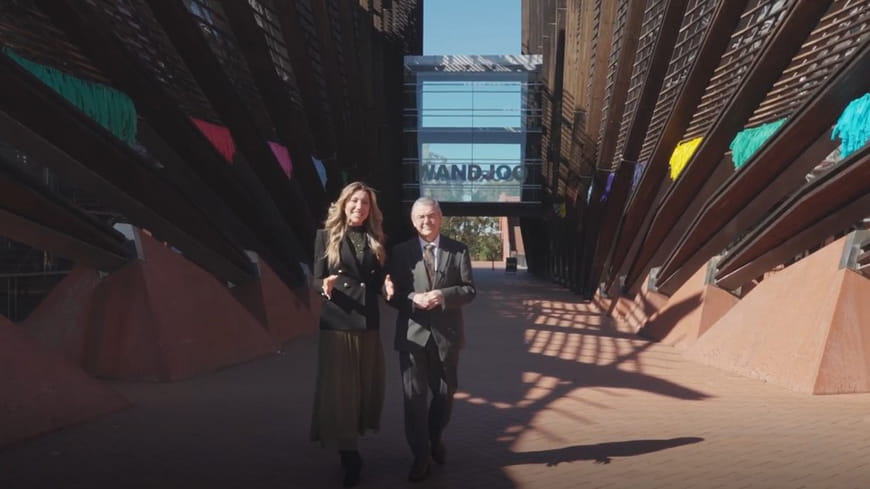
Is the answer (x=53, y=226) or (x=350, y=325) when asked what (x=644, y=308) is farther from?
(x=350, y=325)

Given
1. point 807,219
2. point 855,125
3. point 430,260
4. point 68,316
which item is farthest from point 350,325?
point 807,219

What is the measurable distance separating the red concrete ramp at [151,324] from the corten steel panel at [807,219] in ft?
22.3

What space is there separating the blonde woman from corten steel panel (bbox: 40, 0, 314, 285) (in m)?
5.39

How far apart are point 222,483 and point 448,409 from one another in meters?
1.37

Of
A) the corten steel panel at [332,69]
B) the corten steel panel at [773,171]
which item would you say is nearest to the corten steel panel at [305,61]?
the corten steel panel at [332,69]

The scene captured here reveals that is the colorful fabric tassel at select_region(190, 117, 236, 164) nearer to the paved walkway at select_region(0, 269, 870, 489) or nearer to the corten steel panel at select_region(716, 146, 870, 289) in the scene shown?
the paved walkway at select_region(0, 269, 870, 489)

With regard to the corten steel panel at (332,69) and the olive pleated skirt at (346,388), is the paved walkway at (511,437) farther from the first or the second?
the corten steel panel at (332,69)

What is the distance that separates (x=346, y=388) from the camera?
4.98 metres

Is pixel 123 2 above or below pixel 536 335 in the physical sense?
above

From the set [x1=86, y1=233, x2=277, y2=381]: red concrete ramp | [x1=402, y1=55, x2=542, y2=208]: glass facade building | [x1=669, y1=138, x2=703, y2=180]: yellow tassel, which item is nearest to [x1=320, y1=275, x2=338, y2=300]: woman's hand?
[x1=86, y1=233, x2=277, y2=381]: red concrete ramp

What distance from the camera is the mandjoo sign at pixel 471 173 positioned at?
126ft

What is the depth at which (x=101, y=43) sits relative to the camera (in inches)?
372

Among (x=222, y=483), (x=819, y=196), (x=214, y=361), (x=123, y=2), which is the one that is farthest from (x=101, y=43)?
(x=819, y=196)

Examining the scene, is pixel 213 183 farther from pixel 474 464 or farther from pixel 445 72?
pixel 445 72
